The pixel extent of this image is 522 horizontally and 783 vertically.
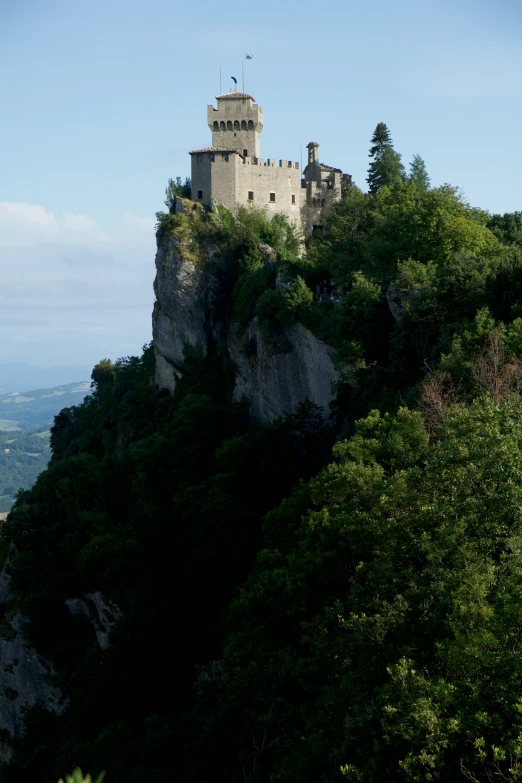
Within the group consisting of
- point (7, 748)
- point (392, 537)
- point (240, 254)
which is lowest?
point (7, 748)

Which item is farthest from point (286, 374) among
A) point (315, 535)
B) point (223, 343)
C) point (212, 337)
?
point (315, 535)

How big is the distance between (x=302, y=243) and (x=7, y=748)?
37988 millimetres

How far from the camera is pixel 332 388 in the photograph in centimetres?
4469

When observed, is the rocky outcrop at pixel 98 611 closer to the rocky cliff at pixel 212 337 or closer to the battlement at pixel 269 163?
the rocky cliff at pixel 212 337

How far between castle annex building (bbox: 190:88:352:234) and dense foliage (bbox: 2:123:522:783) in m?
2.54

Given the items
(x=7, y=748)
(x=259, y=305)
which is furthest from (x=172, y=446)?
(x=7, y=748)

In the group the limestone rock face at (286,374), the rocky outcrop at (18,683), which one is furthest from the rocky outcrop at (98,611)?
the limestone rock face at (286,374)

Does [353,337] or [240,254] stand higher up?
[240,254]

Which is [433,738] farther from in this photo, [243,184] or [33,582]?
[243,184]

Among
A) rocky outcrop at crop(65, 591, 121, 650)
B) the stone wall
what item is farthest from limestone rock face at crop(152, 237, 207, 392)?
rocky outcrop at crop(65, 591, 121, 650)

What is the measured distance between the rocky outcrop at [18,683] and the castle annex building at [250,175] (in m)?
31.7

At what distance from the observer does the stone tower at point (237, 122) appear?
67938 mm

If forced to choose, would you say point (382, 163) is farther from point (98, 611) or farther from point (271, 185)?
point (98, 611)

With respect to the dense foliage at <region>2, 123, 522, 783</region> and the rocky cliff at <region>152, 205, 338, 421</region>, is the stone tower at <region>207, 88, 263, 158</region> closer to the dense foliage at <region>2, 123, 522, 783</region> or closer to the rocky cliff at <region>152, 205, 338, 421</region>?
the dense foliage at <region>2, 123, 522, 783</region>
